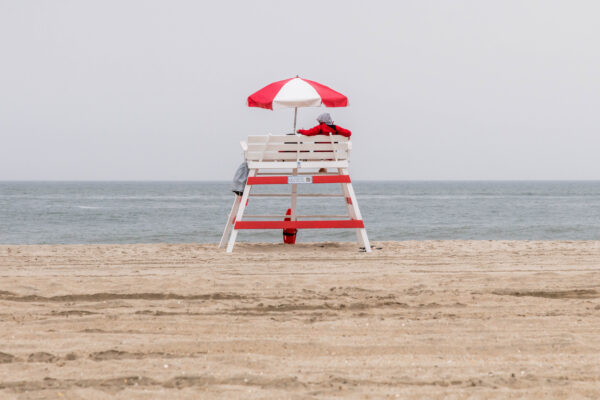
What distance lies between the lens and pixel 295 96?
855cm

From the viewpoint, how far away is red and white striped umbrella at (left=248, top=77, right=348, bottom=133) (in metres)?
8.54

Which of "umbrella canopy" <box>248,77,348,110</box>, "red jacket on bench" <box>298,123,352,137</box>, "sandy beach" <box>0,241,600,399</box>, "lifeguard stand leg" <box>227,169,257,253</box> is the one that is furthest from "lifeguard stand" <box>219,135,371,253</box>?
"sandy beach" <box>0,241,600,399</box>

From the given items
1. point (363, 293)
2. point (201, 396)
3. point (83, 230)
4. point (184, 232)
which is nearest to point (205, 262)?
point (363, 293)

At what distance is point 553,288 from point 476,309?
1045mm

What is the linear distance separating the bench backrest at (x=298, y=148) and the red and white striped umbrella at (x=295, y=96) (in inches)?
19.3

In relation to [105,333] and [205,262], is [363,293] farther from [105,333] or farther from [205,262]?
[205,262]

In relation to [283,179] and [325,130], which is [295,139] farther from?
[283,179]

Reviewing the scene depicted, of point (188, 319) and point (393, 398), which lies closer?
point (393, 398)

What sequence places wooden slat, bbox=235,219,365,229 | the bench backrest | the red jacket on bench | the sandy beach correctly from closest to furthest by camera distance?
the sandy beach
wooden slat, bbox=235,219,365,229
the bench backrest
the red jacket on bench

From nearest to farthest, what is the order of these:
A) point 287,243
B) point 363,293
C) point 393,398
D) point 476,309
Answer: point 393,398
point 476,309
point 363,293
point 287,243

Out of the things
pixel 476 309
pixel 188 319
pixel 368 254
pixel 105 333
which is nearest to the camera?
pixel 105 333

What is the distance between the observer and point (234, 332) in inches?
159

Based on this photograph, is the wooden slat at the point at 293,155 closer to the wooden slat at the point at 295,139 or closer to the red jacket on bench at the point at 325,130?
the wooden slat at the point at 295,139

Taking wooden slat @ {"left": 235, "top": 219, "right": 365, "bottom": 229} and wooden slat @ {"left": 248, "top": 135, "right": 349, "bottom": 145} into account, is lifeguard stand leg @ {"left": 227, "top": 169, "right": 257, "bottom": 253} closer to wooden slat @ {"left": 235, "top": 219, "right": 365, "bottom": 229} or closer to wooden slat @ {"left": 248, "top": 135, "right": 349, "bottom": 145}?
wooden slat @ {"left": 235, "top": 219, "right": 365, "bottom": 229}
